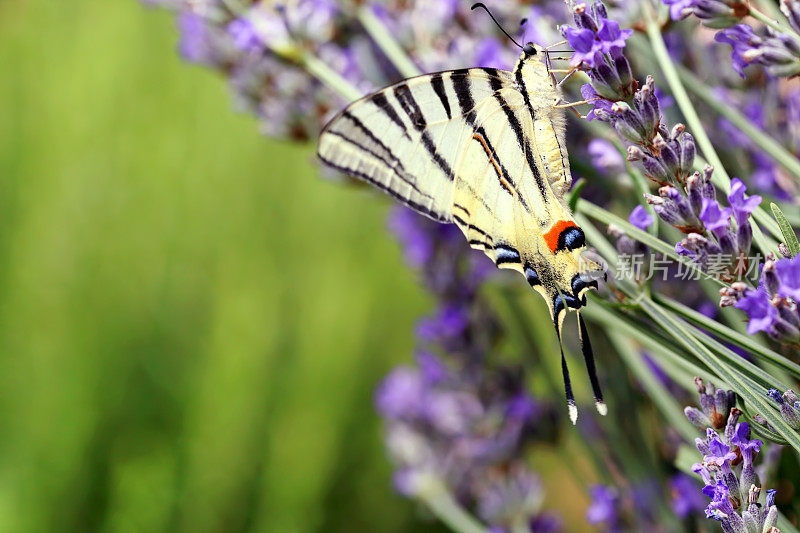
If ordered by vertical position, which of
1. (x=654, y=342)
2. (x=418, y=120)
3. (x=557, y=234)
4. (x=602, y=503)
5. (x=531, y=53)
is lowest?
(x=602, y=503)

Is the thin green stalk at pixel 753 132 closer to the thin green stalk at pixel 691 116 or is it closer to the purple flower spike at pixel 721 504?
the thin green stalk at pixel 691 116

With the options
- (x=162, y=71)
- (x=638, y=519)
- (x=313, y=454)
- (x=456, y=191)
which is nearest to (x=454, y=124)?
(x=456, y=191)

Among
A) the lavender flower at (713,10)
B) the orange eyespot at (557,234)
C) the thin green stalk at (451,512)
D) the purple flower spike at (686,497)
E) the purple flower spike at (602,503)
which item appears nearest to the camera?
the lavender flower at (713,10)

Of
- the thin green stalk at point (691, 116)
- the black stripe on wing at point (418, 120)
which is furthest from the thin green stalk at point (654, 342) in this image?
the black stripe on wing at point (418, 120)

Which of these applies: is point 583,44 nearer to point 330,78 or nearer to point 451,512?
point 330,78

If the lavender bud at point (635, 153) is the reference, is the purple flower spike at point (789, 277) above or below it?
below

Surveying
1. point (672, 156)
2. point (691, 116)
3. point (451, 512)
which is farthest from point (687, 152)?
point (451, 512)

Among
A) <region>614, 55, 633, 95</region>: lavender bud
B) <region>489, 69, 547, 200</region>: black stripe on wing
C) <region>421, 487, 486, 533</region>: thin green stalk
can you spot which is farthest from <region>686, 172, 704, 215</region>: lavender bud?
<region>421, 487, 486, 533</region>: thin green stalk
